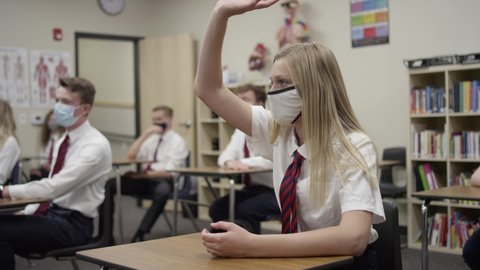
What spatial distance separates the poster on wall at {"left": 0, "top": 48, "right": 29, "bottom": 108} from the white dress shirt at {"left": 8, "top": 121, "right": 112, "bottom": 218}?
420 centimetres

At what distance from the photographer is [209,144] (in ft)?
22.3

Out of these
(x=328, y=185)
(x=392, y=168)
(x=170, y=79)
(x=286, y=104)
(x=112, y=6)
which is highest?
(x=112, y=6)

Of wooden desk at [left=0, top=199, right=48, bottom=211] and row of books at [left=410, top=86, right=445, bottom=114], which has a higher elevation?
row of books at [left=410, top=86, right=445, bottom=114]

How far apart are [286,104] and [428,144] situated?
3.54 meters

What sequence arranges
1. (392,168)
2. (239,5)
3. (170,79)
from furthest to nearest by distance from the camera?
(170,79), (392,168), (239,5)

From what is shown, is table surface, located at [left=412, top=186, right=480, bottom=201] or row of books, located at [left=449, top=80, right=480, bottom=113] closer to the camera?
table surface, located at [left=412, top=186, right=480, bottom=201]

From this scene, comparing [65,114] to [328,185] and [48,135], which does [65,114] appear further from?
[48,135]

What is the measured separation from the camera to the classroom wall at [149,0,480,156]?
5148 millimetres

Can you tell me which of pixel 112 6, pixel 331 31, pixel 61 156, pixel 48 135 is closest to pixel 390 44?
pixel 331 31

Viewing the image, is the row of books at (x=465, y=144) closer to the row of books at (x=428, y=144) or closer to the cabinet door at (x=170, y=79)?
the row of books at (x=428, y=144)

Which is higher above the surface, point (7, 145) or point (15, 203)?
point (7, 145)

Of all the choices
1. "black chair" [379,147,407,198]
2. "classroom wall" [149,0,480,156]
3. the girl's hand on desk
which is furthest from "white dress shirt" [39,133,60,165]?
the girl's hand on desk

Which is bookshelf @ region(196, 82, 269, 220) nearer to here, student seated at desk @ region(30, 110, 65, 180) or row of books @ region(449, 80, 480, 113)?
student seated at desk @ region(30, 110, 65, 180)

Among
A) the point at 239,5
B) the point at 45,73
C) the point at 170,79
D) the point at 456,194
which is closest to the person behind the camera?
the point at 239,5
